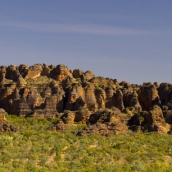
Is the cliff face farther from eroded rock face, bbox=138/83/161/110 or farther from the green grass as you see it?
the green grass

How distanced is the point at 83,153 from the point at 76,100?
3163cm

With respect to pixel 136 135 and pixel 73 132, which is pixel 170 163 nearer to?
pixel 136 135

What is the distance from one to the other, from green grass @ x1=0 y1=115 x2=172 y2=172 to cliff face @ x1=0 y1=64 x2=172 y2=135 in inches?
281

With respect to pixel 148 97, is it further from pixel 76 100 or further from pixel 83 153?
pixel 83 153

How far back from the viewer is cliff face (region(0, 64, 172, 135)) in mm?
47250

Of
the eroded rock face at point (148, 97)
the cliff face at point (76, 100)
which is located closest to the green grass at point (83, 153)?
the cliff face at point (76, 100)

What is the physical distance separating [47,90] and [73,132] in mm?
25839

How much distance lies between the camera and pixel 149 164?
28.8m

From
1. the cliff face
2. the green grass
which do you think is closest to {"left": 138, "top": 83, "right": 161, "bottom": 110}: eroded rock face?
the cliff face

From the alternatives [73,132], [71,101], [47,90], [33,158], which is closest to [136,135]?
[73,132]

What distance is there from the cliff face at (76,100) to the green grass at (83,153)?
7.13 meters

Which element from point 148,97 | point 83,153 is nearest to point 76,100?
point 148,97

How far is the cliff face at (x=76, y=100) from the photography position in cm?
4725

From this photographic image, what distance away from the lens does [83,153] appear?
30.0 metres
